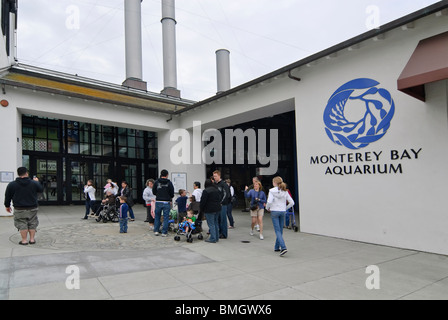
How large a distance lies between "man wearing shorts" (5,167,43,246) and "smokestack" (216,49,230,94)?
19330mm

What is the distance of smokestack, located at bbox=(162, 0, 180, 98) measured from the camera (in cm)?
2178

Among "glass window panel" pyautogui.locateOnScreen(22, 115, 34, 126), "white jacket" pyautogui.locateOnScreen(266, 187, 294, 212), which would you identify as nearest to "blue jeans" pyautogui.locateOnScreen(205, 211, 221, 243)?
"white jacket" pyautogui.locateOnScreen(266, 187, 294, 212)

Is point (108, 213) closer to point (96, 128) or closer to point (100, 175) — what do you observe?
point (100, 175)

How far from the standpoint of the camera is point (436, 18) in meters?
6.44

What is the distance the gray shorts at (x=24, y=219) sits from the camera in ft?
21.8

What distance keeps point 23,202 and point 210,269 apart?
14.7 feet

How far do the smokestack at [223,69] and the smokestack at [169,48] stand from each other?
4.20 m

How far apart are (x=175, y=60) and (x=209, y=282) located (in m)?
20.4

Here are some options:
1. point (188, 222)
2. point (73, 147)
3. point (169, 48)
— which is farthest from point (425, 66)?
point (169, 48)

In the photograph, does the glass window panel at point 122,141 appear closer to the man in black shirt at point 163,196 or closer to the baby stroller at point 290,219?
the man in black shirt at point 163,196

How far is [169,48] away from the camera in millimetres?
22203

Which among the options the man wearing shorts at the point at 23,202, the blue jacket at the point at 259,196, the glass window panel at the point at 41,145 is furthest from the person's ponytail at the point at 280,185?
the glass window panel at the point at 41,145

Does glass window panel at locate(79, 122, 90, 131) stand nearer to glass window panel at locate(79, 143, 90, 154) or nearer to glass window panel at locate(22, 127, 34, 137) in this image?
glass window panel at locate(79, 143, 90, 154)
